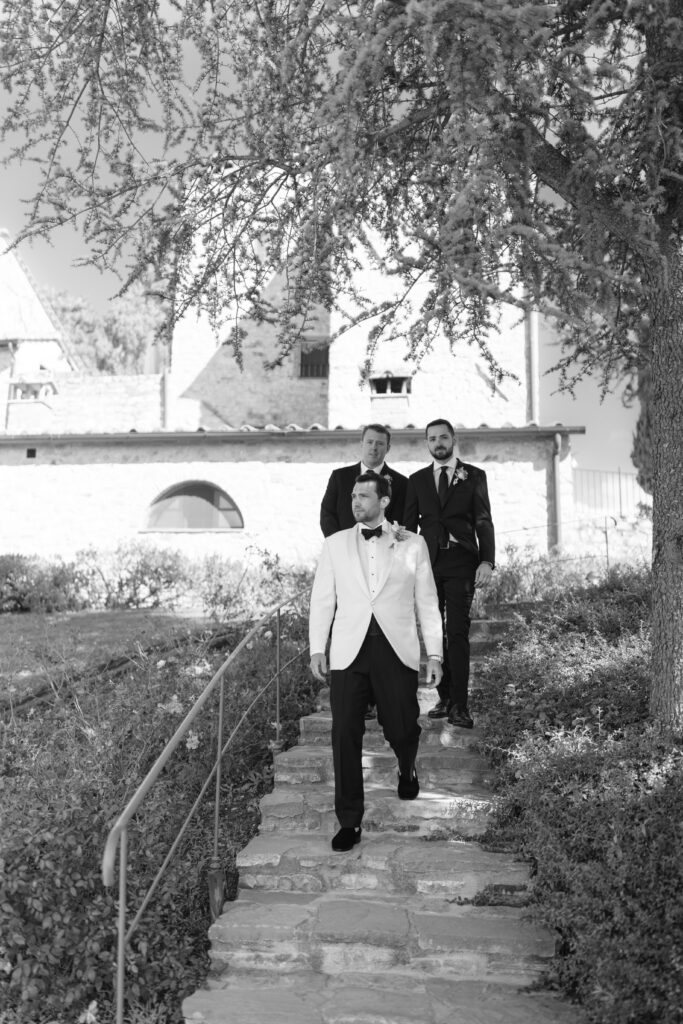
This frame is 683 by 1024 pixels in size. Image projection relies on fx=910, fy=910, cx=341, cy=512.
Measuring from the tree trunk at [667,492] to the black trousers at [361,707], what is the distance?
1536 millimetres

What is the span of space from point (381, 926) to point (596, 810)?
1.15 meters

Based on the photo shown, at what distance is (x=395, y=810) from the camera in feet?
17.4

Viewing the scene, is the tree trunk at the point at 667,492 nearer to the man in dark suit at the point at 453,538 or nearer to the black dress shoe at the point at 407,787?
the man in dark suit at the point at 453,538

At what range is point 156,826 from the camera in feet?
17.1

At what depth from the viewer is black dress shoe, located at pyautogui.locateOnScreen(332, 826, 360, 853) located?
486 cm

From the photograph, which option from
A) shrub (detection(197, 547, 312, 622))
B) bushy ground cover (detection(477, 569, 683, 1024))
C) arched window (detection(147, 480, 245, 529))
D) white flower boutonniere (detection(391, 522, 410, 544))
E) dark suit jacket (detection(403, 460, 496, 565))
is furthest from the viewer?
arched window (detection(147, 480, 245, 529))

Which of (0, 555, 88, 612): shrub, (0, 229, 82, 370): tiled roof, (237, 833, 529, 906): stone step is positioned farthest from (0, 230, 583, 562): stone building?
(237, 833, 529, 906): stone step

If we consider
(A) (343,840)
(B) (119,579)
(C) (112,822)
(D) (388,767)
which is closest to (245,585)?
(B) (119,579)

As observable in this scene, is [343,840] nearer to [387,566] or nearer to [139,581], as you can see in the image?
[387,566]

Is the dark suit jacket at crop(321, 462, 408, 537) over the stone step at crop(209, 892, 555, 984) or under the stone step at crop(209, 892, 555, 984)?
over

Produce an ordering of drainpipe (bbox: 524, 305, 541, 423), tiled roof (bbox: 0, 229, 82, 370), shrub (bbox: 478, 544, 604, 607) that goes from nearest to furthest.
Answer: shrub (bbox: 478, 544, 604, 607) → drainpipe (bbox: 524, 305, 541, 423) → tiled roof (bbox: 0, 229, 82, 370)

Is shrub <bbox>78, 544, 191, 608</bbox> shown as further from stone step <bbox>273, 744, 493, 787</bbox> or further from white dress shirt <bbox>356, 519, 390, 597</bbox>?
white dress shirt <bbox>356, 519, 390, 597</bbox>

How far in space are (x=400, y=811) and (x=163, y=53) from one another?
5.37 m

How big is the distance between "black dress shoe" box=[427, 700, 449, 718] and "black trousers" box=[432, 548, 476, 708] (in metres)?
0.04
